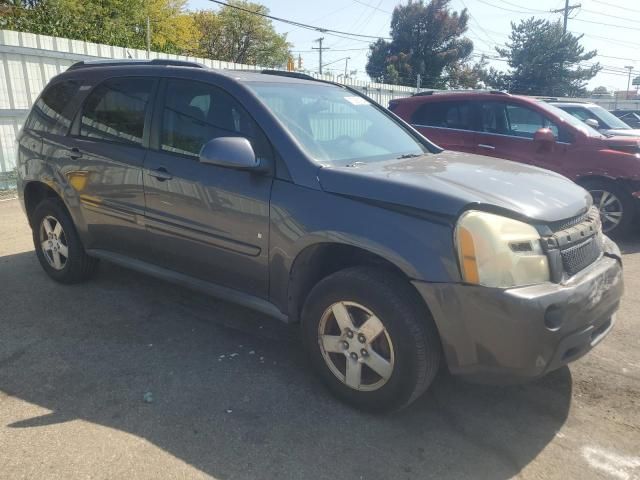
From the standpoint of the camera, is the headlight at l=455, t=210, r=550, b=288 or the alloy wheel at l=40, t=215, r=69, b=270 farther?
the alloy wheel at l=40, t=215, r=69, b=270

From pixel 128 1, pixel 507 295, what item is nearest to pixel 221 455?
pixel 507 295

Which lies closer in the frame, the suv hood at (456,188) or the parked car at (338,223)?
the parked car at (338,223)

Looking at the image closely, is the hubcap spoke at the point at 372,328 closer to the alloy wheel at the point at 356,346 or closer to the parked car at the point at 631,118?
the alloy wheel at the point at 356,346

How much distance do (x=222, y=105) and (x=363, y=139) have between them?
969 millimetres

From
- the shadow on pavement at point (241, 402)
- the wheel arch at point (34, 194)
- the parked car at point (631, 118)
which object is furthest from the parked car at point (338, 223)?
the parked car at point (631, 118)

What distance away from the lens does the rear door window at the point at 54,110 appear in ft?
14.0

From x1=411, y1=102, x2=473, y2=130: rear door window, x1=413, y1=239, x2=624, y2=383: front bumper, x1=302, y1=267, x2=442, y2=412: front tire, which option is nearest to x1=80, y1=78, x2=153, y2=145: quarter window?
x1=302, y1=267, x2=442, y2=412: front tire

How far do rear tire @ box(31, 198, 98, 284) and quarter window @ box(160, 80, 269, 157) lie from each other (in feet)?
4.66

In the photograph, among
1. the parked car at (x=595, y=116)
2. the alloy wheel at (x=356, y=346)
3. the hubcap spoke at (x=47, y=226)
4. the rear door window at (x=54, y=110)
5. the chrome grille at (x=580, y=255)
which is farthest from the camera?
the parked car at (x=595, y=116)

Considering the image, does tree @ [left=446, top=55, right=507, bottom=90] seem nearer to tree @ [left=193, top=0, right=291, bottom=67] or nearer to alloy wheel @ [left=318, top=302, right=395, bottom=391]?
tree @ [left=193, top=0, right=291, bottom=67]

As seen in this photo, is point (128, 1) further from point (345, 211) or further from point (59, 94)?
point (345, 211)

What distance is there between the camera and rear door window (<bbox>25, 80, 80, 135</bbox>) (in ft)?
14.0

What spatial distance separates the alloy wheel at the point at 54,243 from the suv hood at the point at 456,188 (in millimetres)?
2752

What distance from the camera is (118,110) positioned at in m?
3.92
